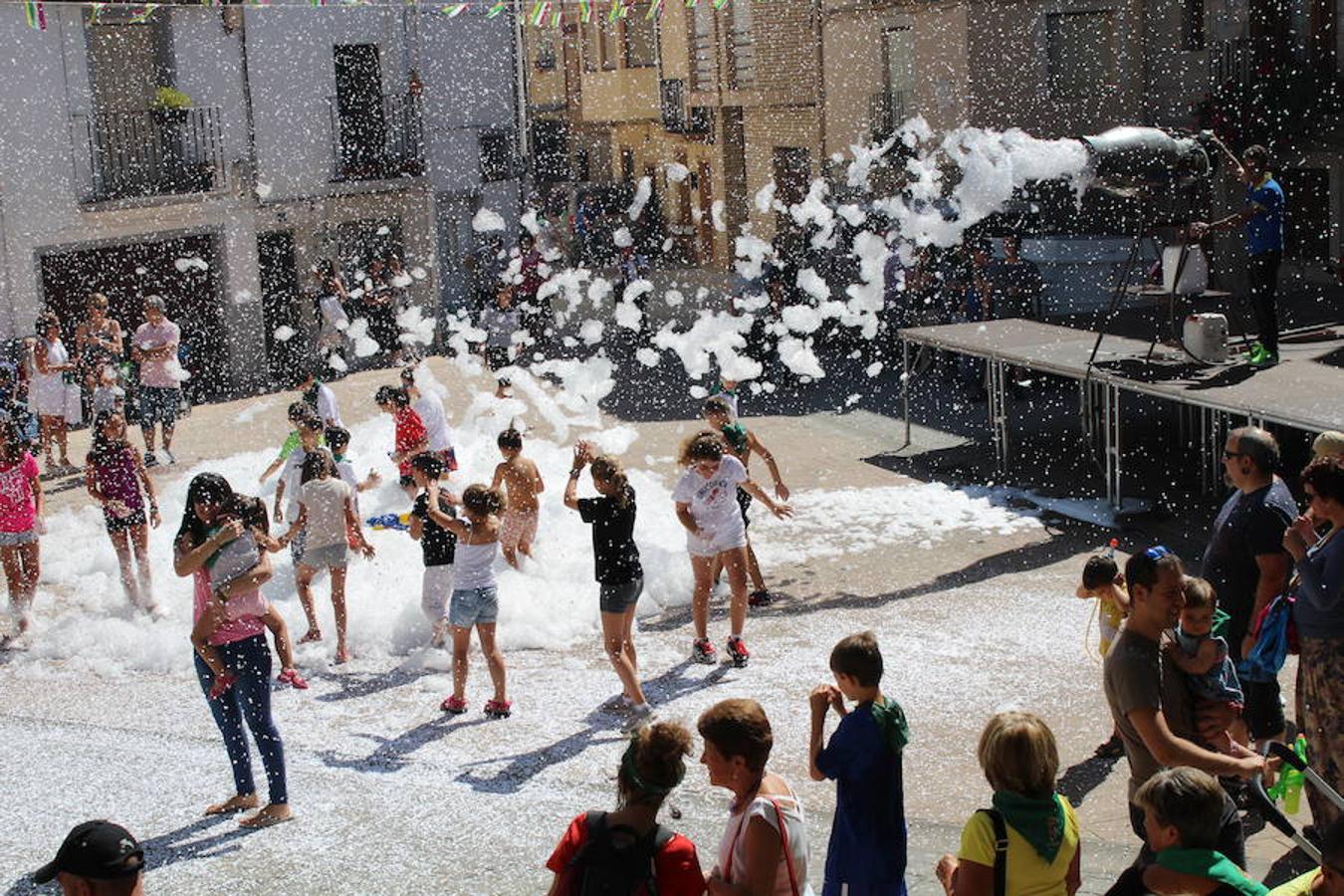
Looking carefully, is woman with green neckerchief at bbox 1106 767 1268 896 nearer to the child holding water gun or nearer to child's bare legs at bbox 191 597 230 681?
the child holding water gun

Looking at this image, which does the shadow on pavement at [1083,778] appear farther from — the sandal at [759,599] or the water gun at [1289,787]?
the sandal at [759,599]

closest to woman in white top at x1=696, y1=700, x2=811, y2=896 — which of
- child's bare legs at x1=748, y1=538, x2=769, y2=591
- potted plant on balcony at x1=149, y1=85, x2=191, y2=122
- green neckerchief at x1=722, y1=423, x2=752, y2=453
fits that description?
green neckerchief at x1=722, y1=423, x2=752, y2=453

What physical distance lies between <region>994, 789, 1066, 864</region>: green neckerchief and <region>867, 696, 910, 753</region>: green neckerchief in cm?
56

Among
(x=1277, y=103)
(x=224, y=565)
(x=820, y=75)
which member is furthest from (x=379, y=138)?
(x=224, y=565)

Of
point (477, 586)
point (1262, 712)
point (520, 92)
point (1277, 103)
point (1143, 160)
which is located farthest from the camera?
point (520, 92)

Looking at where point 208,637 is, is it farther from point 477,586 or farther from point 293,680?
point 293,680

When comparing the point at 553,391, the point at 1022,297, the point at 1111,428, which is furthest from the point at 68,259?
the point at 1111,428

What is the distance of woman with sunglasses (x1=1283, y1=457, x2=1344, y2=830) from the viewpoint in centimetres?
611

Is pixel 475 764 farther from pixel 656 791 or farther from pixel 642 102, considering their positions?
pixel 642 102

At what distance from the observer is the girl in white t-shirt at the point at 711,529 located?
31.0 feet

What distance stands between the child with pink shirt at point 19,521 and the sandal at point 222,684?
3.57 metres

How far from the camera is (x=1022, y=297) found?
62.4 ft

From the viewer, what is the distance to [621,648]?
8578mm

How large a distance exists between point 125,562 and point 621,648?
4.03 meters
